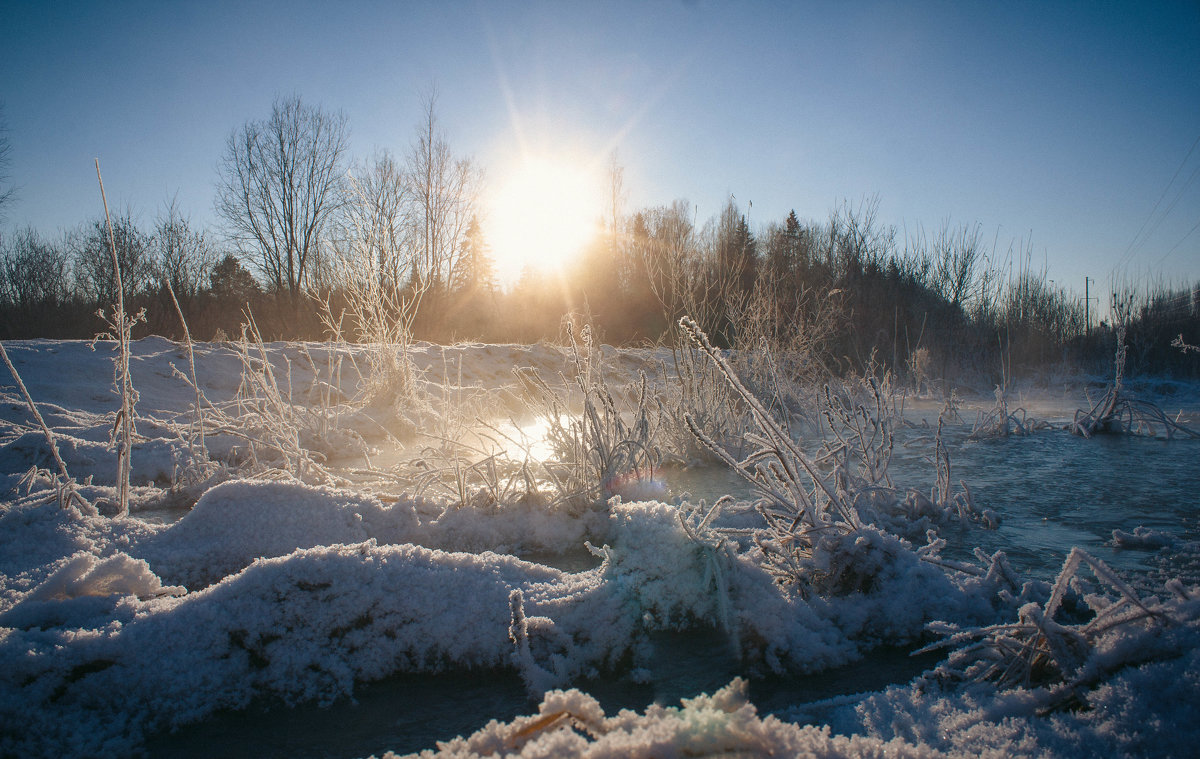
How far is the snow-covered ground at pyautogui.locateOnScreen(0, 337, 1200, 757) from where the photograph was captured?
2.89ft

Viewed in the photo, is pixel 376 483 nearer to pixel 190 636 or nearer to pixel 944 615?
pixel 190 636

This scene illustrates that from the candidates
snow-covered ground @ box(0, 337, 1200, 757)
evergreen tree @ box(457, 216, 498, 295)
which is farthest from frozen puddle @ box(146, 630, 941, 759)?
evergreen tree @ box(457, 216, 498, 295)

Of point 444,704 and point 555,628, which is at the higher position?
point 555,628

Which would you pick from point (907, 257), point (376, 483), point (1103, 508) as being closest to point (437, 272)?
point (907, 257)

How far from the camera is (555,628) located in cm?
144

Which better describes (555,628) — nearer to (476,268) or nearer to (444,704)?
(444,704)

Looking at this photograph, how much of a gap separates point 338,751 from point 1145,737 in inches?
54.6

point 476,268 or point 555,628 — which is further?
point 476,268

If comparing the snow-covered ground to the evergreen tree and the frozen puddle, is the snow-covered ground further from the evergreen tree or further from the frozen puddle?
the evergreen tree

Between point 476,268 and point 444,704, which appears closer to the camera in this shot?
point 444,704

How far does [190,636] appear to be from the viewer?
4.31 ft

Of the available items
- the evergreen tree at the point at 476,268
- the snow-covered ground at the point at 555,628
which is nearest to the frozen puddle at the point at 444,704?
the snow-covered ground at the point at 555,628

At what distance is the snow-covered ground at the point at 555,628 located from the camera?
2.89 feet

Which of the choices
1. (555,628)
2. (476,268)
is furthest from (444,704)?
(476,268)
